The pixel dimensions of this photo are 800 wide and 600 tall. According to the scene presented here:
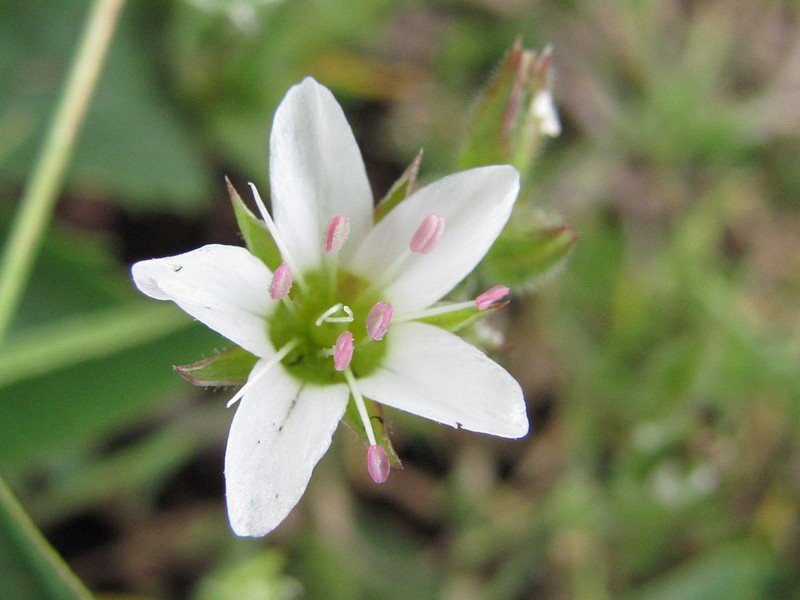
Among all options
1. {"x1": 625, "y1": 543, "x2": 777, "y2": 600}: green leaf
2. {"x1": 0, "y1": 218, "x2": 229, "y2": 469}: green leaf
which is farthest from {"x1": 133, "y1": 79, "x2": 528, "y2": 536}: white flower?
{"x1": 625, "y1": 543, "x2": 777, "y2": 600}: green leaf

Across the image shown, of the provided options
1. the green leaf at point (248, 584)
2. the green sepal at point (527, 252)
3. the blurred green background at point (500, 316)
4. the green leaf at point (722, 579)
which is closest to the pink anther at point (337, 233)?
the green sepal at point (527, 252)

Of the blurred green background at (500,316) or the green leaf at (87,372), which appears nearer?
the green leaf at (87,372)

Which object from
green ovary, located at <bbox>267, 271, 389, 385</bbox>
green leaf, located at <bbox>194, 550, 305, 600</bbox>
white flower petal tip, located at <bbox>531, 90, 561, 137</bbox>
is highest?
white flower petal tip, located at <bbox>531, 90, 561, 137</bbox>

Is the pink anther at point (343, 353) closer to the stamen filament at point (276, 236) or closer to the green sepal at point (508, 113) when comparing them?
the stamen filament at point (276, 236)

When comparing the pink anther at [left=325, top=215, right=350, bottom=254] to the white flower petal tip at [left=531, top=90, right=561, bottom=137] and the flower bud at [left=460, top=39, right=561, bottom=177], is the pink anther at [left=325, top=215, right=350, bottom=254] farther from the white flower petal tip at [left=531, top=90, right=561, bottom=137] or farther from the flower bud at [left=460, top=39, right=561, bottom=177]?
the white flower petal tip at [left=531, top=90, right=561, bottom=137]

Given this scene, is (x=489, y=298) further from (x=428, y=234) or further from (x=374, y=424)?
(x=374, y=424)

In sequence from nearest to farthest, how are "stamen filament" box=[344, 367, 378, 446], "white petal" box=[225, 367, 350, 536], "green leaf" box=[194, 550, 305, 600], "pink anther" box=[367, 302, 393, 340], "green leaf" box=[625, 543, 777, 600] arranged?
"white petal" box=[225, 367, 350, 536] < "stamen filament" box=[344, 367, 378, 446] < "pink anther" box=[367, 302, 393, 340] < "green leaf" box=[194, 550, 305, 600] < "green leaf" box=[625, 543, 777, 600]
